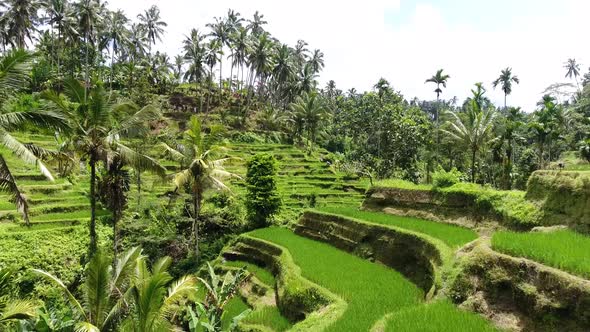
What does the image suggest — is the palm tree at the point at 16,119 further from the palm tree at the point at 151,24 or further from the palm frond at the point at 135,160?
the palm tree at the point at 151,24

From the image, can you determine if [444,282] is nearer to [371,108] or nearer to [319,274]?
[319,274]

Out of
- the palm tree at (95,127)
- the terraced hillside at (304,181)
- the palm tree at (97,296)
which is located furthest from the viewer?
the terraced hillside at (304,181)

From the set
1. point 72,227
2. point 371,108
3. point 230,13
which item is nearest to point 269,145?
point 371,108

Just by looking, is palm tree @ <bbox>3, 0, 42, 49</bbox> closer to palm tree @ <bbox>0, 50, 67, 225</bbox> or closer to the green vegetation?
palm tree @ <bbox>0, 50, 67, 225</bbox>

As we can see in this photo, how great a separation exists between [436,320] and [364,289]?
194 inches

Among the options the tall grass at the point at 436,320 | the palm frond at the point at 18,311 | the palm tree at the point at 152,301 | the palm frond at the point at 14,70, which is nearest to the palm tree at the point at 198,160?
the palm tree at the point at 152,301

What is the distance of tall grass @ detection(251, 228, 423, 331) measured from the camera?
10.2m

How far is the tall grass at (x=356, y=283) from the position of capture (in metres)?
10.2

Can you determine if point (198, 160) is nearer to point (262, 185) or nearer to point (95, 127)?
point (262, 185)

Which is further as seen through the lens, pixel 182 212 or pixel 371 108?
pixel 371 108

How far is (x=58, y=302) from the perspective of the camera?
19.5m

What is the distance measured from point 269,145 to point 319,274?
39447mm

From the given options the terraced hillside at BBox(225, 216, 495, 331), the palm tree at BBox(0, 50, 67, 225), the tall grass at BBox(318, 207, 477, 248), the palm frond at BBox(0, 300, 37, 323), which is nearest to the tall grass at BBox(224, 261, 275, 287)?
the terraced hillside at BBox(225, 216, 495, 331)

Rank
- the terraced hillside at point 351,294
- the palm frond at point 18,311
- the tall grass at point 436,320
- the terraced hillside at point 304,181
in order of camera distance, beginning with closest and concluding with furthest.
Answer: the tall grass at point 436,320 → the terraced hillside at point 351,294 → the palm frond at point 18,311 → the terraced hillside at point 304,181
